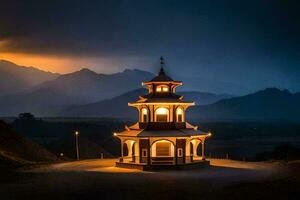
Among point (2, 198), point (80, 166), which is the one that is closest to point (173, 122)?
point (80, 166)

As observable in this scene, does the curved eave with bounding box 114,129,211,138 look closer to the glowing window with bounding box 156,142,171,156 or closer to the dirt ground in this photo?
the glowing window with bounding box 156,142,171,156

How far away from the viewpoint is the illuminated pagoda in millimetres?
45156

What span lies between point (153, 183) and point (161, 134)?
11479 mm

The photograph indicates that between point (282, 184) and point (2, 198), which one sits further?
point (282, 184)

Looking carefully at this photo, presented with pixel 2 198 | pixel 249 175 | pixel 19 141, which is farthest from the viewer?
pixel 19 141

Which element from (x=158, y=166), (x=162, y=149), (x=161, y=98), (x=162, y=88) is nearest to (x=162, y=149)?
(x=162, y=149)

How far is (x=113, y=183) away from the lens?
112 ft

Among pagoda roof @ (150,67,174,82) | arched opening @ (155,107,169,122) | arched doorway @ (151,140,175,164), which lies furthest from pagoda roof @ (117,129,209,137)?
pagoda roof @ (150,67,174,82)

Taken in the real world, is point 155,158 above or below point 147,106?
below

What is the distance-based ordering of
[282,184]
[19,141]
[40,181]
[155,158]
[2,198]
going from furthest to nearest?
1. [19,141]
2. [155,158]
3. [40,181]
4. [282,184]
5. [2,198]

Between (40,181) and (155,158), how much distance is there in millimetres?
13531

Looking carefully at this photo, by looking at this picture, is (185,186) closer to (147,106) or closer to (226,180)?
(226,180)

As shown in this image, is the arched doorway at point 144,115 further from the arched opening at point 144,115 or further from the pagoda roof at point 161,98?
the pagoda roof at point 161,98

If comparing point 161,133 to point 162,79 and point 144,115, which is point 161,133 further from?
point 162,79
